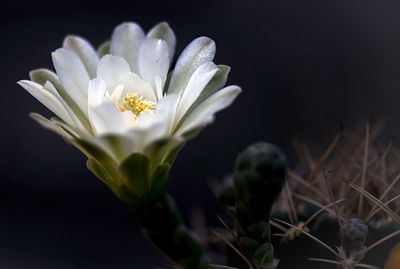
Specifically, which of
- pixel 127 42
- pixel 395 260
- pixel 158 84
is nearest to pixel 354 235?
pixel 395 260

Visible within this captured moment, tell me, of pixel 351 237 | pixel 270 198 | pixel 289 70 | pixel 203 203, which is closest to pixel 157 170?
pixel 270 198

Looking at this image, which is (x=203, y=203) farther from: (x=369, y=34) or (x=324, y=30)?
(x=369, y=34)

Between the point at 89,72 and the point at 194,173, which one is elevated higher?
the point at 89,72

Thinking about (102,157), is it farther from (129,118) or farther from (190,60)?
(190,60)

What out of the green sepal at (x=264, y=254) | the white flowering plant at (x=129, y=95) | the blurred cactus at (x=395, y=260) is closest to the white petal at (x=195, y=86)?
the white flowering plant at (x=129, y=95)

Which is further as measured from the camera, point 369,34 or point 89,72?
point 369,34

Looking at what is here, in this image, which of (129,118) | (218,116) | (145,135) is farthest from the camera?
(218,116)
